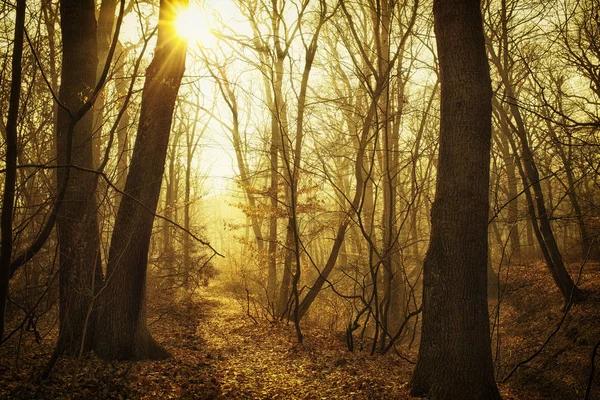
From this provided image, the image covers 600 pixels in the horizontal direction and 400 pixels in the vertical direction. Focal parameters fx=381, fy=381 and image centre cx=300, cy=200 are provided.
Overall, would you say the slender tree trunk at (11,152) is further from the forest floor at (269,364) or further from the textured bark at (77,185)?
the textured bark at (77,185)

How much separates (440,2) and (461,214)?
2405mm

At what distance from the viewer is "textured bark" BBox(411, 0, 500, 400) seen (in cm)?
393

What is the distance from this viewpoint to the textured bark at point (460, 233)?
3.93 m

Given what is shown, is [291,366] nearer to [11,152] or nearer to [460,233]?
[460,233]

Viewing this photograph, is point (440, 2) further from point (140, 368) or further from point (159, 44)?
point (140, 368)

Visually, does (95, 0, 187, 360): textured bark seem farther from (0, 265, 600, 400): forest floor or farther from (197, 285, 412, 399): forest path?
(197, 285, 412, 399): forest path

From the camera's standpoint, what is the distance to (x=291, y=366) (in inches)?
241

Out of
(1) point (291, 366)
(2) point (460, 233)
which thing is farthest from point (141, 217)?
(2) point (460, 233)

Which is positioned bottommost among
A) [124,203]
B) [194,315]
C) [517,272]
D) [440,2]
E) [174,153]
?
[194,315]

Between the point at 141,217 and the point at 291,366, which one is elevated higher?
the point at 141,217

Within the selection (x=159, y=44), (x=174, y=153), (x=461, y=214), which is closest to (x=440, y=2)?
(x=461, y=214)

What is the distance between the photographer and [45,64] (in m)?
6.84

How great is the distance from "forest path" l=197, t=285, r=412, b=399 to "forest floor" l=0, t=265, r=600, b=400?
0.05 ft

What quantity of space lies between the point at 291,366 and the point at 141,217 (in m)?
3.29
